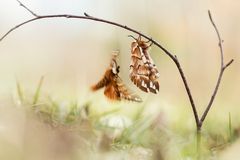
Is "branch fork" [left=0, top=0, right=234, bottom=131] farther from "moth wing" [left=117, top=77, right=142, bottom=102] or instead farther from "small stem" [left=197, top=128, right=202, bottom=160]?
"moth wing" [left=117, top=77, right=142, bottom=102]

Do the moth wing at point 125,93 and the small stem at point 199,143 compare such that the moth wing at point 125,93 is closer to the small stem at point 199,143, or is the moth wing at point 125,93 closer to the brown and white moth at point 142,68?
the brown and white moth at point 142,68

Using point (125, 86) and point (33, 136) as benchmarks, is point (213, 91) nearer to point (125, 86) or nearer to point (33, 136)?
point (125, 86)

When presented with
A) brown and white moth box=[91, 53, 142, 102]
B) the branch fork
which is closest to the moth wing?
brown and white moth box=[91, 53, 142, 102]

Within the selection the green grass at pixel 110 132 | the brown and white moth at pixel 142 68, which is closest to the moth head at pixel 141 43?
the brown and white moth at pixel 142 68

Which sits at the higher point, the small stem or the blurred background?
the blurred background

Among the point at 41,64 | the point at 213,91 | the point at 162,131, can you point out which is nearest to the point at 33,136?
the point at 41,64
